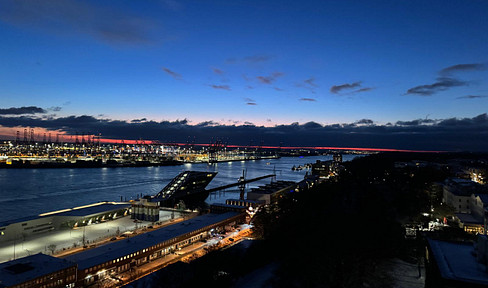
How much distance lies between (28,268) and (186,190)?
363 inches

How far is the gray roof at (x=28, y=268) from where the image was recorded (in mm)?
4445

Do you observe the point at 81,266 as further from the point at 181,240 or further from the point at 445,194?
the point at 445,194

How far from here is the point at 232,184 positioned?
19906mm

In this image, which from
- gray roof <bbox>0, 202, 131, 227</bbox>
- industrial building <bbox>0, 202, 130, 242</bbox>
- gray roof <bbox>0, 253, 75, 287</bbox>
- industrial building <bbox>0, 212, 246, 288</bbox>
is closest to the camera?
gray roof <bbox>0, 253, 75, 287</bbox>

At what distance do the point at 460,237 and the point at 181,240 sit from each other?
5654mm

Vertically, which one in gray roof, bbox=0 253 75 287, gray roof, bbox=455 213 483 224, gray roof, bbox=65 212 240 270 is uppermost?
gray roof, bbox=455 213 483 224

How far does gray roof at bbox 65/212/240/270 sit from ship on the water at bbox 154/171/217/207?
175 inches

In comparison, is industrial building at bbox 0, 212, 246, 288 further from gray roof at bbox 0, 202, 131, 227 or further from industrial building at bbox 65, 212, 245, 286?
gray roof at bbox 0, 202, 131, 227

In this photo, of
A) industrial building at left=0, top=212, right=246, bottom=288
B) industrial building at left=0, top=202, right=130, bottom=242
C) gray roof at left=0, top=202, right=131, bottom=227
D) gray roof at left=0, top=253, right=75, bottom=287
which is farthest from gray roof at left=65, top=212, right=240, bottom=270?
gray roof at left=0, top=202, right=131, bottom=227

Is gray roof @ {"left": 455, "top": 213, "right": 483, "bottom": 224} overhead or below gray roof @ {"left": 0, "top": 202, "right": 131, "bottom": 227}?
overhead

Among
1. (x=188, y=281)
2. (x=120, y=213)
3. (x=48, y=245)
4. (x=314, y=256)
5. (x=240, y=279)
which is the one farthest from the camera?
(x=120, y=213)

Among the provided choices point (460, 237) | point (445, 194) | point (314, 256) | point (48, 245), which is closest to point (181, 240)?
point (48, 245)

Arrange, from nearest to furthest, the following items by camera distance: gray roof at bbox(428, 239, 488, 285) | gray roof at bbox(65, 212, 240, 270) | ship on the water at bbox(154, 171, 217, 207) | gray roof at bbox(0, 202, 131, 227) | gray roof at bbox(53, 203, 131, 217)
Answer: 1. gray roof at bbox(428, 239, 488, 285)
2. gray roof at bbox(65, 212, 240, 270)
3. gray roof at bbox(0, 202, 131, 227)
4. gray roof at bbox(53, 203, 131, 217)
5. ship on the water at bbox(154, 171, 217, 207)

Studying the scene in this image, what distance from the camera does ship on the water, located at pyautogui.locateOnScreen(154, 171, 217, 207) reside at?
13.1 m
